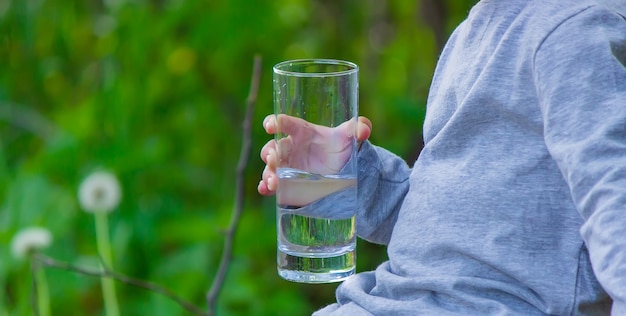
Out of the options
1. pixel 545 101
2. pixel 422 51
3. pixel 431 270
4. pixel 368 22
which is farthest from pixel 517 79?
pixel 368 22

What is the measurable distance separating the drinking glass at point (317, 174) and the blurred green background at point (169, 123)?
126 centimetres

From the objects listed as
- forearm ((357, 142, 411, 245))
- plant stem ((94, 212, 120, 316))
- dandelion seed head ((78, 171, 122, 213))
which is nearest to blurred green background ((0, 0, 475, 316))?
plant stem ((94, 212, 120, 316))

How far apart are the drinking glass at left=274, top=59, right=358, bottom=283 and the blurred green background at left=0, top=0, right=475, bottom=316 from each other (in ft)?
4.13

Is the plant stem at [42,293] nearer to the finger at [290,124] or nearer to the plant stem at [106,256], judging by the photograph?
the plant stem at [106,256]

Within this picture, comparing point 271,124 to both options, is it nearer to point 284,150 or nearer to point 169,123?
point 284,150

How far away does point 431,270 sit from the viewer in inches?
39.0

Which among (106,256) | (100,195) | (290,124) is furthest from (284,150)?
(106,256)

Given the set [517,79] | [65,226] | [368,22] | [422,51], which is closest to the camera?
[517,79]

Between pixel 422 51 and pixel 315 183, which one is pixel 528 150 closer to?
pixel 315 183

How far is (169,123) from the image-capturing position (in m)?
2.64

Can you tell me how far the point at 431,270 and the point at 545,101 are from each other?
8.5 inches

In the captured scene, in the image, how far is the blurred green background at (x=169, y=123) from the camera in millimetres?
2363

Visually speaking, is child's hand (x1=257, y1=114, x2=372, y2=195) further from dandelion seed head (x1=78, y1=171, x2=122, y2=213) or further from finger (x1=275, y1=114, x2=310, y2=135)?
dandelion seed head (x1=78, y1=171, x2=122, y2=213)

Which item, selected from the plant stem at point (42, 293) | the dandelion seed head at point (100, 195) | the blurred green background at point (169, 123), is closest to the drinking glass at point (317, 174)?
the dandelion seed head at point (100, 195)
